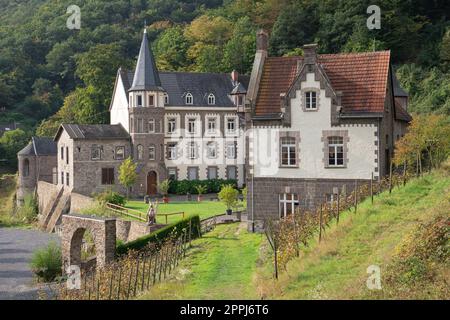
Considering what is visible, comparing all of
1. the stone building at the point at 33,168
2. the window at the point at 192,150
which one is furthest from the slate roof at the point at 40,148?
the window at the point at 192,150

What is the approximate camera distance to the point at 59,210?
51719 millimetres

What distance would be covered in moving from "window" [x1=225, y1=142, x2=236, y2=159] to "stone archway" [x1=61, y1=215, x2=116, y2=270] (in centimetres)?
2714

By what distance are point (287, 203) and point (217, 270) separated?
777cm

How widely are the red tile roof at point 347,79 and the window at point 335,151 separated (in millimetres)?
1450

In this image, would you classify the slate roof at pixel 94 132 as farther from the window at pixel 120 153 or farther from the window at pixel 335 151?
the window at pixel 335 151

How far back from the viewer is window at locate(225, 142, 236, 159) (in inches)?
2279

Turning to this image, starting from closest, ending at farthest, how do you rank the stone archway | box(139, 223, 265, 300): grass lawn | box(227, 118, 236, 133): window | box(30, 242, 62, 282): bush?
1. box(139, 223, 265, 300): grass lawn
2. the stone archway
3. box(30, 242, 62, 282): bush
4. box(227, 118, 236, 133): window

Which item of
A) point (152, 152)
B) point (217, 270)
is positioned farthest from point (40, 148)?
point (217, 270)

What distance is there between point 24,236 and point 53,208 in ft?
19.0

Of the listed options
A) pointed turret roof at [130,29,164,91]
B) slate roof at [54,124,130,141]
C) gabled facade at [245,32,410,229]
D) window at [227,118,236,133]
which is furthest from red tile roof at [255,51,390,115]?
window at [227,118,236,133]

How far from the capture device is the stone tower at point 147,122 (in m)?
54.1

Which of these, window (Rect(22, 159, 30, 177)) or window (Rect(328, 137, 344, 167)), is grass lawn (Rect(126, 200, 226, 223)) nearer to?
window (Rect(328, 137, 344, 167))
